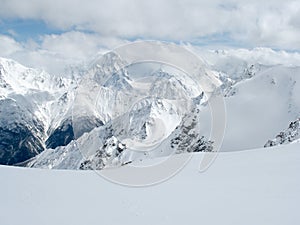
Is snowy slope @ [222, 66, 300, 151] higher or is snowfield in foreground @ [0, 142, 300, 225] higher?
snowy slope @ [222, 66, 300, 151]

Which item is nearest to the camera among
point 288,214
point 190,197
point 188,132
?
point 288,214

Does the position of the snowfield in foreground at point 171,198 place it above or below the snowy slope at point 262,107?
below

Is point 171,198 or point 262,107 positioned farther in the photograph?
point 262,107

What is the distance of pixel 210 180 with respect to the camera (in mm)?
11695

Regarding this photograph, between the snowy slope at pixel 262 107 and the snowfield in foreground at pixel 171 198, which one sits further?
the snowy slope at pixel 262 107

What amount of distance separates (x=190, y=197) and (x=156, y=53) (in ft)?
13.3

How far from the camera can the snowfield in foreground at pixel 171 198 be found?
27.2ft

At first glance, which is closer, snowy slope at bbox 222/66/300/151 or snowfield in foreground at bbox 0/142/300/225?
snowfield in foreground at bbox 0/142/300/225

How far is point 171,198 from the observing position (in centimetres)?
995

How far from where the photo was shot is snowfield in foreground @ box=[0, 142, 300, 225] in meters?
8.30

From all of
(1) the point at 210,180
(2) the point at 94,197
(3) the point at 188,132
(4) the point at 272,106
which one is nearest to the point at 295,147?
(1) the point at 210,180

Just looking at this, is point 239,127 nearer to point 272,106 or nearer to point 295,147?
point 272,106

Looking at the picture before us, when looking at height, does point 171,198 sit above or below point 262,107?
below

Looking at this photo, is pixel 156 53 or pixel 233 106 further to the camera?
pixel 233 106
